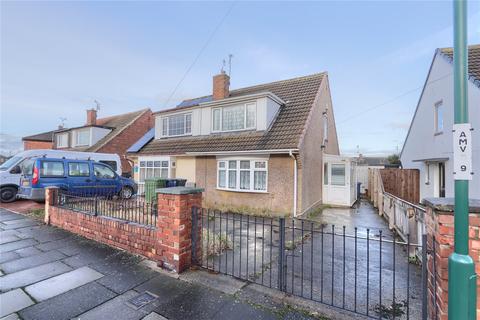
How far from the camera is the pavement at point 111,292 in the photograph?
289 centimetres

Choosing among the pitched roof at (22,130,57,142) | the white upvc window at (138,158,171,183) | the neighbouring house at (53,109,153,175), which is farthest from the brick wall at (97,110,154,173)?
the pitched roof at (22,130,57,142)

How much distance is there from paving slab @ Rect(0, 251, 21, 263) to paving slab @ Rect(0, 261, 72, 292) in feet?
3.03

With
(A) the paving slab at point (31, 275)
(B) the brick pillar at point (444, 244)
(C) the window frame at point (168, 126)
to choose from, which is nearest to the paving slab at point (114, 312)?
(A) the paving slab at point (31, 275)

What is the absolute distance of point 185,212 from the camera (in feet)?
13.2

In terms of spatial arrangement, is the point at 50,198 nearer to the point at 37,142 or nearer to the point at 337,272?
the point at 337,272

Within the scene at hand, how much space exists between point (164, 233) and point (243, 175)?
6639 millimetres

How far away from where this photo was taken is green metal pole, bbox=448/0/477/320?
1.89 m

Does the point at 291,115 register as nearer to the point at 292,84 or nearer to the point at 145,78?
the point at 292,84

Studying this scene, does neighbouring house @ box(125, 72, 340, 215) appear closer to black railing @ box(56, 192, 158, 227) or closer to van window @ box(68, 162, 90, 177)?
van window @ box(68, 162, 90, 177)

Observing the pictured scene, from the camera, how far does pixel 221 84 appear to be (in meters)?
13.2

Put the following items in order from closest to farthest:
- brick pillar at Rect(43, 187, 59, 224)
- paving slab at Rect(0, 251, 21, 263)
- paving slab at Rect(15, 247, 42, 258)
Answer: paving slab at Rect(0, 251, 21, 263) → paving slab at Rect(15, 247, 42, 258) → brick pillar at Rect(43, 187, 59, 224)

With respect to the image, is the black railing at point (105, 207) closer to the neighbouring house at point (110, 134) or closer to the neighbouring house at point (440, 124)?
the neighbouring house at point (440, 124)

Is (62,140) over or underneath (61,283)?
over

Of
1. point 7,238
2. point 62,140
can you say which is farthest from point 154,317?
point 62,140
